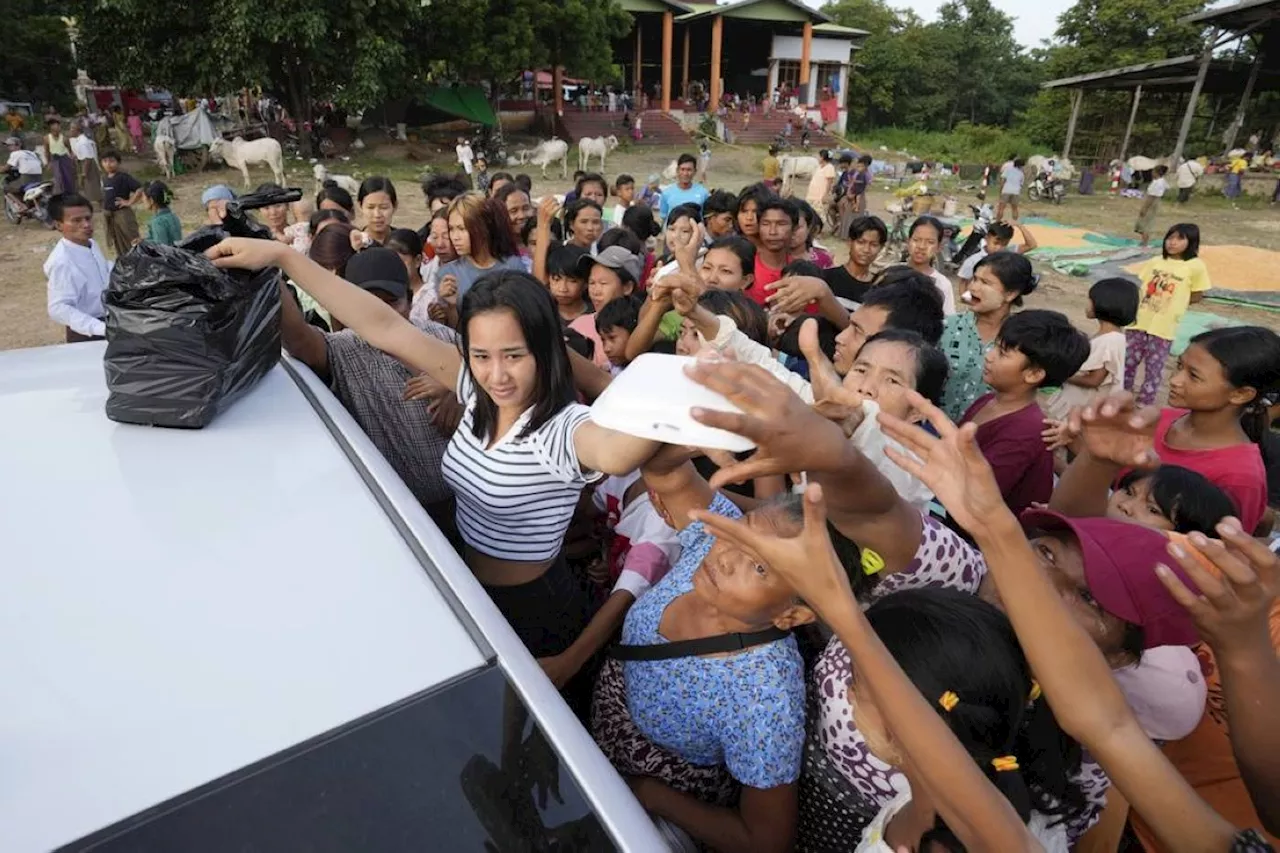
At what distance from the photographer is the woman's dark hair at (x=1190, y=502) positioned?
1.95 meters

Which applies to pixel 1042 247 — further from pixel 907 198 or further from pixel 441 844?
pixel 441 844

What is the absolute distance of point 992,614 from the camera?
53.3 inches

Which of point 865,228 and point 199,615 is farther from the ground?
point 865,228

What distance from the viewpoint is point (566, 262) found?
4.00 meters

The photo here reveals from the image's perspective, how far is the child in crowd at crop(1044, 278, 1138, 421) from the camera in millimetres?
3844

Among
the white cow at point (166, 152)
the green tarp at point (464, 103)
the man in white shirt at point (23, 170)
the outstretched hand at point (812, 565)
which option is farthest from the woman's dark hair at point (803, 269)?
the green tarp at point (464, 103)

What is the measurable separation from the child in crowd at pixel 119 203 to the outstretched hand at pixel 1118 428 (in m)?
9.99

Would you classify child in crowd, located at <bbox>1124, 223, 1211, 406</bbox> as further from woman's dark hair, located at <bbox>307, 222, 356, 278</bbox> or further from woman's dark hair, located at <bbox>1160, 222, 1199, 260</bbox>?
woman's dark hair, located at <bbox>307, 222, 356, 278</bbox>

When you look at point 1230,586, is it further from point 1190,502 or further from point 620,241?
point 620,241

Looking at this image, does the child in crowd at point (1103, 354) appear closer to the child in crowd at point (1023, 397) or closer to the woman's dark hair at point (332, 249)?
the child in crowd at point (1023, 397)

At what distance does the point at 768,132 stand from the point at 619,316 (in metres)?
31.5

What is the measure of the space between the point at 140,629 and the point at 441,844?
62 centimetres

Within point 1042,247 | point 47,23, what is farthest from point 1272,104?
point 47,23

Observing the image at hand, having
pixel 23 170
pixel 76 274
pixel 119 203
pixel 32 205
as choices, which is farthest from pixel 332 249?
pixel 23 170
